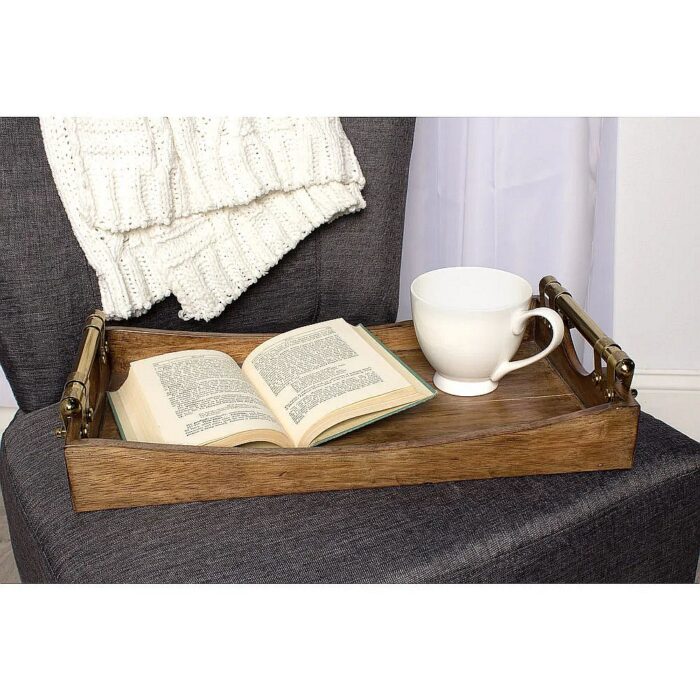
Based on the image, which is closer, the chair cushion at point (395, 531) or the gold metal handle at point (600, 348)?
the chair cushion at point (395, 531)

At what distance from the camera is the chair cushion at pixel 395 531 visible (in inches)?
26.6

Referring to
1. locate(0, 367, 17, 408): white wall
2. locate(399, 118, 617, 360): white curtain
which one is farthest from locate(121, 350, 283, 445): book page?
locate(0, 367, 17, 408): white wall

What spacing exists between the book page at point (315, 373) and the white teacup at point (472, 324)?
65 mm

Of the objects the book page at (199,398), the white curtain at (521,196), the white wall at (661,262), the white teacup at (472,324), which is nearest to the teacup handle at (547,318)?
the white teacup at (472,324)

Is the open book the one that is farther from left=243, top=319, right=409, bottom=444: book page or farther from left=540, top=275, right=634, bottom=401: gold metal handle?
left=540, top=275, right=634, bottom=401: gold metal handle

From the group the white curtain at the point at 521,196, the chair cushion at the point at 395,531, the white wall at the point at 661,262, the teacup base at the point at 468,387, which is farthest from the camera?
the white wall at the point at 661,262

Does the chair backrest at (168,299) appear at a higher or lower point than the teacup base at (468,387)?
higher

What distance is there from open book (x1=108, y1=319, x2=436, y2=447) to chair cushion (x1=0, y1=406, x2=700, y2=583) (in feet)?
0.23

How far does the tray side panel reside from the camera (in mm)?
715

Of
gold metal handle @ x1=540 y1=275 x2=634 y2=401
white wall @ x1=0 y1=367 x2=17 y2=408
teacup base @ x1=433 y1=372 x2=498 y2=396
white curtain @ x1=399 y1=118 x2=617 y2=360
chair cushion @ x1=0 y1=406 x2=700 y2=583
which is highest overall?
white curtain @ x1=399 y1=118 x2=617 y2=360

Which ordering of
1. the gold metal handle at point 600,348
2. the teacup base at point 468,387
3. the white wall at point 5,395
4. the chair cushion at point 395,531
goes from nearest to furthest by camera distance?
1. the chair cushion at point 395,531
2. the gold metal handle at point 600,348
3. the teacup base at point 468,387
4. the white wall at point 5,395

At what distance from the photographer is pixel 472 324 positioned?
0.83 m

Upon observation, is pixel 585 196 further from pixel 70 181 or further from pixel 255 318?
pixel 70 181

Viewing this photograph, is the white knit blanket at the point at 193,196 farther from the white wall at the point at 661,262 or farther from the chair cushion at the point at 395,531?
the white wall at the point at 661,262
